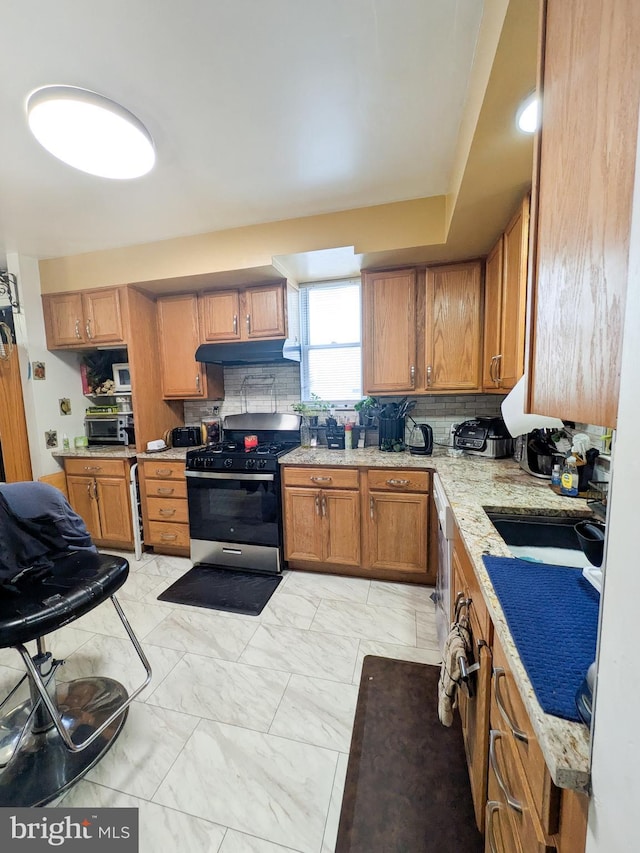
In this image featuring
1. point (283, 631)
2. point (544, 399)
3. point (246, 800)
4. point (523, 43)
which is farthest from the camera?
point (283, 631)

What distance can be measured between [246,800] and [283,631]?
0.81 m

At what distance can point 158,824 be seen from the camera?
1.10 metres

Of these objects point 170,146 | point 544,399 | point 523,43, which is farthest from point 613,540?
point 170,146

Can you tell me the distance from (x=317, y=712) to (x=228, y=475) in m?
1.55

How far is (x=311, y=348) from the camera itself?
304cm

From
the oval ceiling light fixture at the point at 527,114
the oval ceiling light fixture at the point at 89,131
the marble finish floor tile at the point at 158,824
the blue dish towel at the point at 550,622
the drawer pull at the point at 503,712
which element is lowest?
the marble finish floor tile at the point at 158,824

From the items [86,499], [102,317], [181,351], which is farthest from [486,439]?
[86,499]

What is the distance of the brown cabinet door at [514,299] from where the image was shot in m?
1.55

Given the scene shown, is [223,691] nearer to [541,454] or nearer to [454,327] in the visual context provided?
[541,454]

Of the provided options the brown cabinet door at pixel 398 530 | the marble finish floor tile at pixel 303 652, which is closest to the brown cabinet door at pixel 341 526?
the brown cabinet door at pixel 398 530

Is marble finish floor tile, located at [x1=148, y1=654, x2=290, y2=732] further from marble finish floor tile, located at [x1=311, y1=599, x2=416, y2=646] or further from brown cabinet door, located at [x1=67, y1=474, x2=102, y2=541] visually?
brown cabinet door, located at [x1=67, y1=474, x2=102, y2=541]

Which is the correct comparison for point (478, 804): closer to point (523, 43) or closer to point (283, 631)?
point (283, 631)

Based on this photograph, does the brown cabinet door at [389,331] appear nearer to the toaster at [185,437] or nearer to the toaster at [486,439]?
the toaster at [486,439]

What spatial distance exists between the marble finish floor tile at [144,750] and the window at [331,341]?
2308 mm
